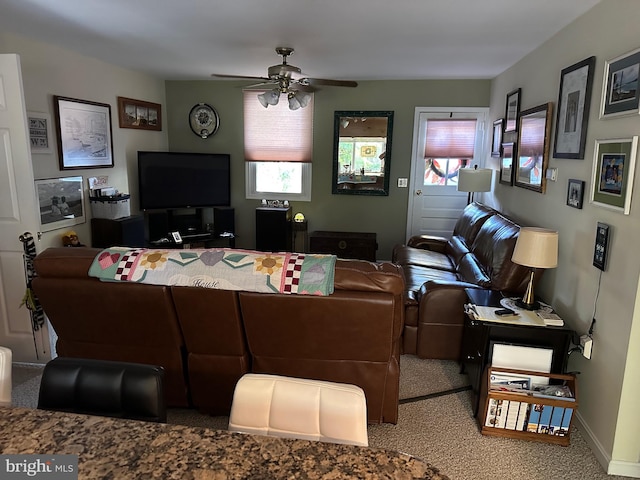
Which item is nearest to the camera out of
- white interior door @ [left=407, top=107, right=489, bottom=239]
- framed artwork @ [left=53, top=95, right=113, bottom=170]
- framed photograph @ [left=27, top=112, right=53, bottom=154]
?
framed photograph @ [left=27, top=112, right=53, bottom=154]

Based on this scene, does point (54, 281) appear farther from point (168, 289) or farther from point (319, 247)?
point (319, 247)

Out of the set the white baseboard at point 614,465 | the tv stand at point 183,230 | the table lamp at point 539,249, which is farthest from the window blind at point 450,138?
the white baseboard at point 614,465

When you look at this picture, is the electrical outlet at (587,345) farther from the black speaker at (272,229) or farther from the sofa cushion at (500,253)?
the black speaker at (272,229)

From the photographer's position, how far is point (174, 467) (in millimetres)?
838

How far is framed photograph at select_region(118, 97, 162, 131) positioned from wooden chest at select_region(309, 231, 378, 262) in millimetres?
2621

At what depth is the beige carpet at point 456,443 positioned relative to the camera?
2115 millimetres

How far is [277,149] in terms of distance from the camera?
5875mm

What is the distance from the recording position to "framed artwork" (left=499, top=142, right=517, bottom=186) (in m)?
4.11

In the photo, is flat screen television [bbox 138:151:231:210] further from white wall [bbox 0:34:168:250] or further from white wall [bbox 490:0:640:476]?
white wall [bbox 490:0:640:476]

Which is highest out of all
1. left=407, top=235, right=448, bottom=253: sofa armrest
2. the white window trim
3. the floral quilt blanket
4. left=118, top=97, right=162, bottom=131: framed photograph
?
left=118, top=97, right=162, bottom=131: framed photograph

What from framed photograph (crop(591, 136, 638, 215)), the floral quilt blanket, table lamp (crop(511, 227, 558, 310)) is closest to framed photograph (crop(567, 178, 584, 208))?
framed photograph (crop(591, 136, 638, 215))

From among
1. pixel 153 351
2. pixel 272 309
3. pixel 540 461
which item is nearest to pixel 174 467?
pixel 272 309

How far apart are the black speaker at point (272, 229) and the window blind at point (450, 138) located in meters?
2.09

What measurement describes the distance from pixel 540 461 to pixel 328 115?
15.2 feet
